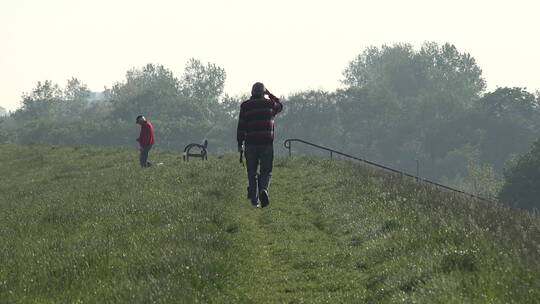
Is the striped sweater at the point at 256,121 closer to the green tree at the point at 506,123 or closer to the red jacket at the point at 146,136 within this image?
the red jacket at the point at 146,136

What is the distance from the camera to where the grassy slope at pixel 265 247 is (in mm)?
7699

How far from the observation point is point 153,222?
488 inches

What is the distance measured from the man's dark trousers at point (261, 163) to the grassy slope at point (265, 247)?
0.77m

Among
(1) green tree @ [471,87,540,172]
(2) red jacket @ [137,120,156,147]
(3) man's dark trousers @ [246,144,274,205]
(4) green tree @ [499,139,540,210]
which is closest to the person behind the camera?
(3) man's dark trousers @ [246,144,274,205]

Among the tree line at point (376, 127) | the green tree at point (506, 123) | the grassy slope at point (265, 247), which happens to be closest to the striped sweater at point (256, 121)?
the grassy slope at point (265, 247)

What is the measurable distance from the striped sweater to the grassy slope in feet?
6.10

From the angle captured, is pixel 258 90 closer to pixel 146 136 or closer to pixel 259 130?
pixel 259 130

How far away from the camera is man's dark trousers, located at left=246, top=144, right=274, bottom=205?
14.0m

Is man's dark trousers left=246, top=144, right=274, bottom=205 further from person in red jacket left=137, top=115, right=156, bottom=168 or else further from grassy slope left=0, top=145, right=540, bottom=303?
person in red jacket left=137, top=115, right=156, bottom=168

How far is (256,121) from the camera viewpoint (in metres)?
13.8

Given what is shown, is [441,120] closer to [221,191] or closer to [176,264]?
[221,191]

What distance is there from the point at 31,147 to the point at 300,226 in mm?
32119

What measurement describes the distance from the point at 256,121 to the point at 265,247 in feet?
11.9

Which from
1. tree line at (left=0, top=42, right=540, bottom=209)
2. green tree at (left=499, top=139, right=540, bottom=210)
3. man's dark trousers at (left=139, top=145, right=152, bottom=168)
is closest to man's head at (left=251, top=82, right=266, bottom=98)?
man's dark trousers at (left=139, top=145, right=152, bottom=168)
